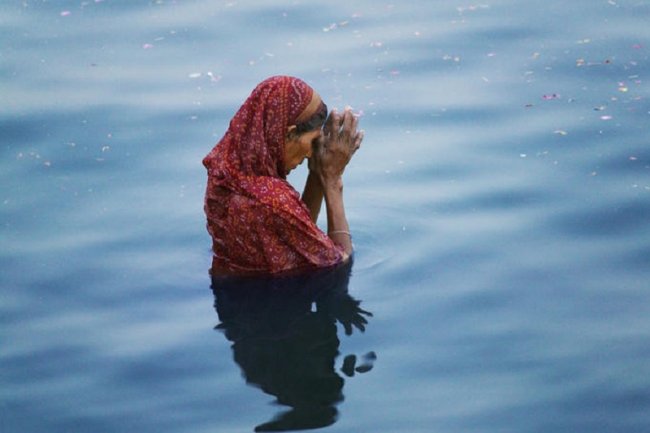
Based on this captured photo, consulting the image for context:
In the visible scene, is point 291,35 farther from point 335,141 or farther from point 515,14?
point 335,141

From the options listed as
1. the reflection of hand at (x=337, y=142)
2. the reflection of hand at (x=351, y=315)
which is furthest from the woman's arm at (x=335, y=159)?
the reflection of hand at (x=351, y=315)

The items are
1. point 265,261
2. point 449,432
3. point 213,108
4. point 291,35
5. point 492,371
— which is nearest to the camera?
point 449,432

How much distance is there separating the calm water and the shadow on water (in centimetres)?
1

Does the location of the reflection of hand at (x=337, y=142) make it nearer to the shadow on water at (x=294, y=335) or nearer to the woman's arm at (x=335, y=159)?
the woman's arm at (x=335, y=159)

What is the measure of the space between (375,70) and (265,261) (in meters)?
2.85

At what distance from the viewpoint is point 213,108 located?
9.02 meters

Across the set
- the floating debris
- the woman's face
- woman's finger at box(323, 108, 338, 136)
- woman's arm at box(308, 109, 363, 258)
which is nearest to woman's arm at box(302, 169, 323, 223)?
woman's arm at box(308, 109, 363, 258)

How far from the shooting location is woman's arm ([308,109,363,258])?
6.88 meters

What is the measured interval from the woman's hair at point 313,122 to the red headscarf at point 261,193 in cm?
8

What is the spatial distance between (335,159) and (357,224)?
0.87 metres

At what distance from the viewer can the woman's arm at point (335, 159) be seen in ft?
22.6

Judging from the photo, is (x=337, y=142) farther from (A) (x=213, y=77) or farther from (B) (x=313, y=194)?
(A) (x=213, y=77)

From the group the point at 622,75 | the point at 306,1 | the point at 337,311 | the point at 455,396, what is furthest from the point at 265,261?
the point at 306,1

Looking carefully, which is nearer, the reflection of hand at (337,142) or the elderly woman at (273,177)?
the elderly woman at (273,177)
